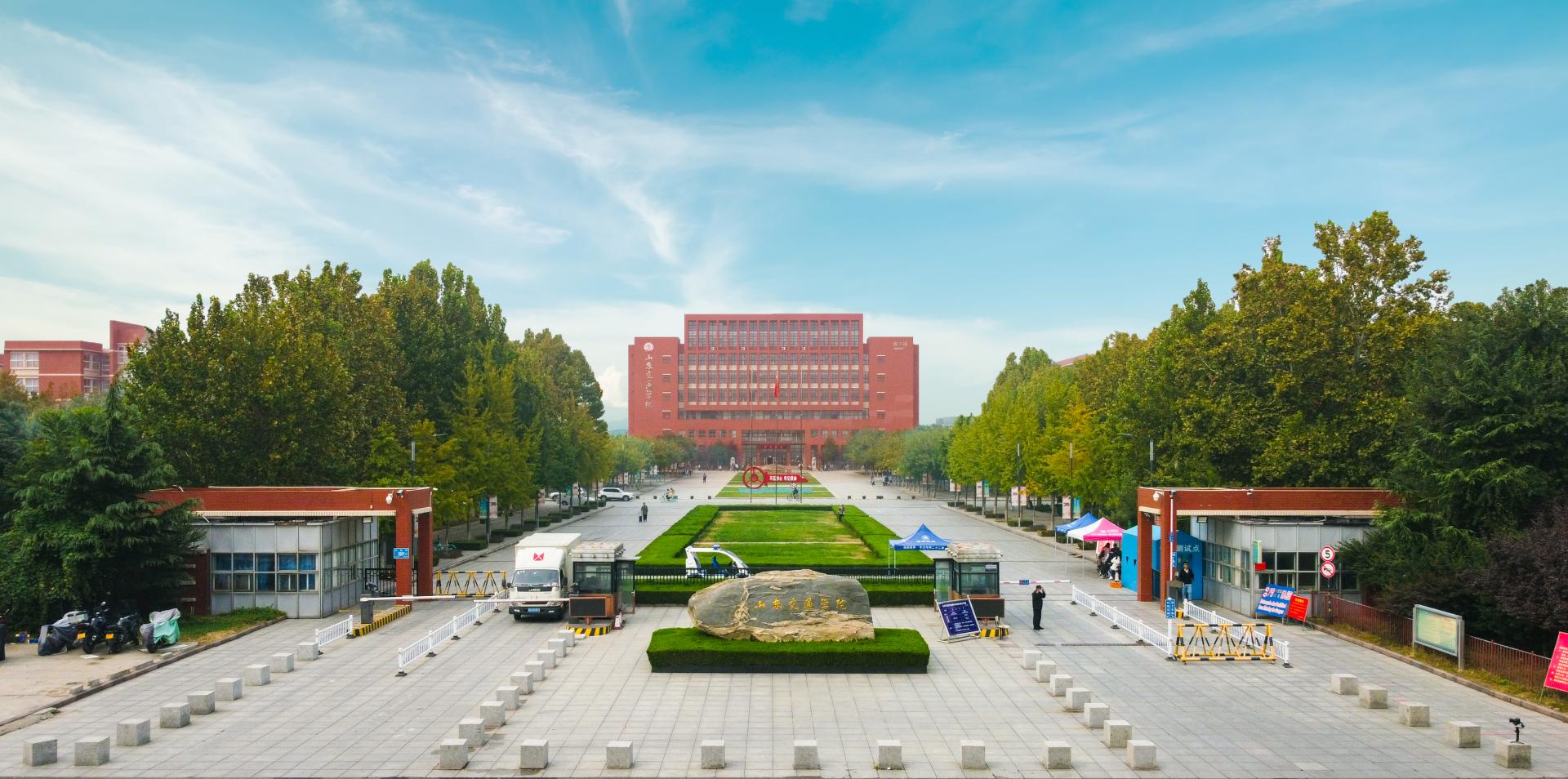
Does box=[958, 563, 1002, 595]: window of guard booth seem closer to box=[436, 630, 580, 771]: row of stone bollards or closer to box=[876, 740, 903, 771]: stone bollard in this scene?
box=[436, 630, 580, 771]: row of stone bollards

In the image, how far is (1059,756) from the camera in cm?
1655

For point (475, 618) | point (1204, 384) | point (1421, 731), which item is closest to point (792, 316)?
point (1204, 384)

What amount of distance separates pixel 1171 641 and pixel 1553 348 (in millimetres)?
14450

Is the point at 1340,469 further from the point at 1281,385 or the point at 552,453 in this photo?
the point at 552,453

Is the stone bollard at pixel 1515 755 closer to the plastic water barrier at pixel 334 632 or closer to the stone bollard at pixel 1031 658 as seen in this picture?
the stone bollard at pixel 1031 658

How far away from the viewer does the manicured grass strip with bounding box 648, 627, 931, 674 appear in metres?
23.8

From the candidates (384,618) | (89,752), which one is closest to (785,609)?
(384,618)

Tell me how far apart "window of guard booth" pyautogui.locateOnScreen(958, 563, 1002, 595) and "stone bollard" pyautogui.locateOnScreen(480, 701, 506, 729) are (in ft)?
50.7

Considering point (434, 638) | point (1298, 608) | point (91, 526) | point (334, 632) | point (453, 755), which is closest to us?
point (453, 755)

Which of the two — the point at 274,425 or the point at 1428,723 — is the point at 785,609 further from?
the point at 274,425

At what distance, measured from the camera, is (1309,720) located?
19.8 meters

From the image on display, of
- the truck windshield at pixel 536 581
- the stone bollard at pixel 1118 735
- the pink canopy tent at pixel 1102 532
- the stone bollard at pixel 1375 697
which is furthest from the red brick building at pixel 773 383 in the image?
the stone bollard at pixel 1118 735

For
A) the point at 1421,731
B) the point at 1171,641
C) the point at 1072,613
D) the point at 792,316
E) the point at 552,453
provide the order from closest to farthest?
1. the point at 1421,731
2. the point at 1171,641
3. the point at 1072,613
4. the point at 552,453
5. the point at 792,316

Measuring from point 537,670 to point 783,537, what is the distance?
3335cm
